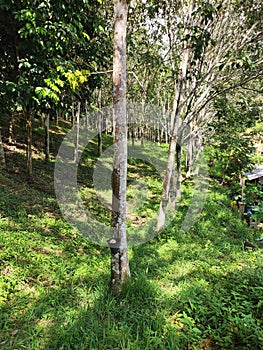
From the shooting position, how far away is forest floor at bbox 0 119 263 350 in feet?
10.1

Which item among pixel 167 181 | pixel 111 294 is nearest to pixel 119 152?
pixel 111 294

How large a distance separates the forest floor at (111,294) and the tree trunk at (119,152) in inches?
17.6

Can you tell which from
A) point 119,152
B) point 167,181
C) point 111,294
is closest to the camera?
point 119,152

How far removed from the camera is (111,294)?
4.02 m

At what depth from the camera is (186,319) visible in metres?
3.29

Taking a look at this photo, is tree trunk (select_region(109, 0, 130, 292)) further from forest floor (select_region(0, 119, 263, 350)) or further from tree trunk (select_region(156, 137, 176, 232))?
tree trunk (select_region(156, 137, 176, 232))

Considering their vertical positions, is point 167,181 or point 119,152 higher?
point 119,152

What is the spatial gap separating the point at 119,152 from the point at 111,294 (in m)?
2.40

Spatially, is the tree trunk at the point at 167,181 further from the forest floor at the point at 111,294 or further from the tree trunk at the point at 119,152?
the tree trunk at the point at 119,152

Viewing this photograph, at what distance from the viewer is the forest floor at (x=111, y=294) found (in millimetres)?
3072

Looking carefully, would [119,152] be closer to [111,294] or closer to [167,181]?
[111,294]

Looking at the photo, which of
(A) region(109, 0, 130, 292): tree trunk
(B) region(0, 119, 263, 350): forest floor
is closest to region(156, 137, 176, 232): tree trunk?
(B) region(0, 119, 263, 350): forest floor

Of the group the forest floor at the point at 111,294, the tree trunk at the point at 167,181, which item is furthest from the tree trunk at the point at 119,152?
the tree trunk at the point at 167,181

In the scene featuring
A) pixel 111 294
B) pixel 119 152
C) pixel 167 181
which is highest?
pixel 119 152
